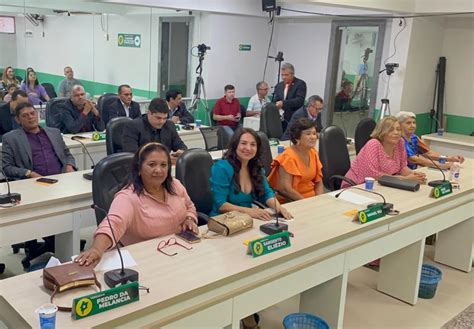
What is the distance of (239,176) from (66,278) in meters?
1.37

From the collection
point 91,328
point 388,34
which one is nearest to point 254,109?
point 388,34

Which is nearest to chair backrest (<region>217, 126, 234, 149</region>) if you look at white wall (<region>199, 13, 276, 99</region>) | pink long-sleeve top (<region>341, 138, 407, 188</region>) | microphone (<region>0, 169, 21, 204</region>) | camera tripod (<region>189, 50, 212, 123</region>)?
pink long-sleeve top (<region>341, 138, 407, 188</region>)

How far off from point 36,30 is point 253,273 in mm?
5921

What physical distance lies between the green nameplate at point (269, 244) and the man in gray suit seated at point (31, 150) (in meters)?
2.03

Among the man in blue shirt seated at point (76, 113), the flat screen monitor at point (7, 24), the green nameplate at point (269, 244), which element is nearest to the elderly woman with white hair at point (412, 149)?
the green nameplate at point (269, 244)

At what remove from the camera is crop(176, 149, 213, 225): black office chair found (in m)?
2.93

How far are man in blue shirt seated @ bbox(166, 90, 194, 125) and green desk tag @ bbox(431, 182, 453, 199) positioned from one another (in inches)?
126

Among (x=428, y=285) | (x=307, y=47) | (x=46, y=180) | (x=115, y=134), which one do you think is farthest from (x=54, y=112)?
(x=307, y=47)

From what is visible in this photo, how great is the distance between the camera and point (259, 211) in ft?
8.51

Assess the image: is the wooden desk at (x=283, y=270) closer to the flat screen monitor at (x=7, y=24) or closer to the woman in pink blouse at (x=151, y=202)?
the woman in pink blouse at (x=151, y=202)

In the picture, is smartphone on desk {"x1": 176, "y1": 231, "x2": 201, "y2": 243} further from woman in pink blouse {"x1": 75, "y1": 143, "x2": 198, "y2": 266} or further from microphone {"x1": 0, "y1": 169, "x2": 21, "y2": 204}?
microphone {"x1": 0, "y1": 169, "x2": 21, "y2": 204}

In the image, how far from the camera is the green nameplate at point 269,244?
2.07m

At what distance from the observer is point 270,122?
18.1ft

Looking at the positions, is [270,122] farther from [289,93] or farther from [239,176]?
[239,176]
